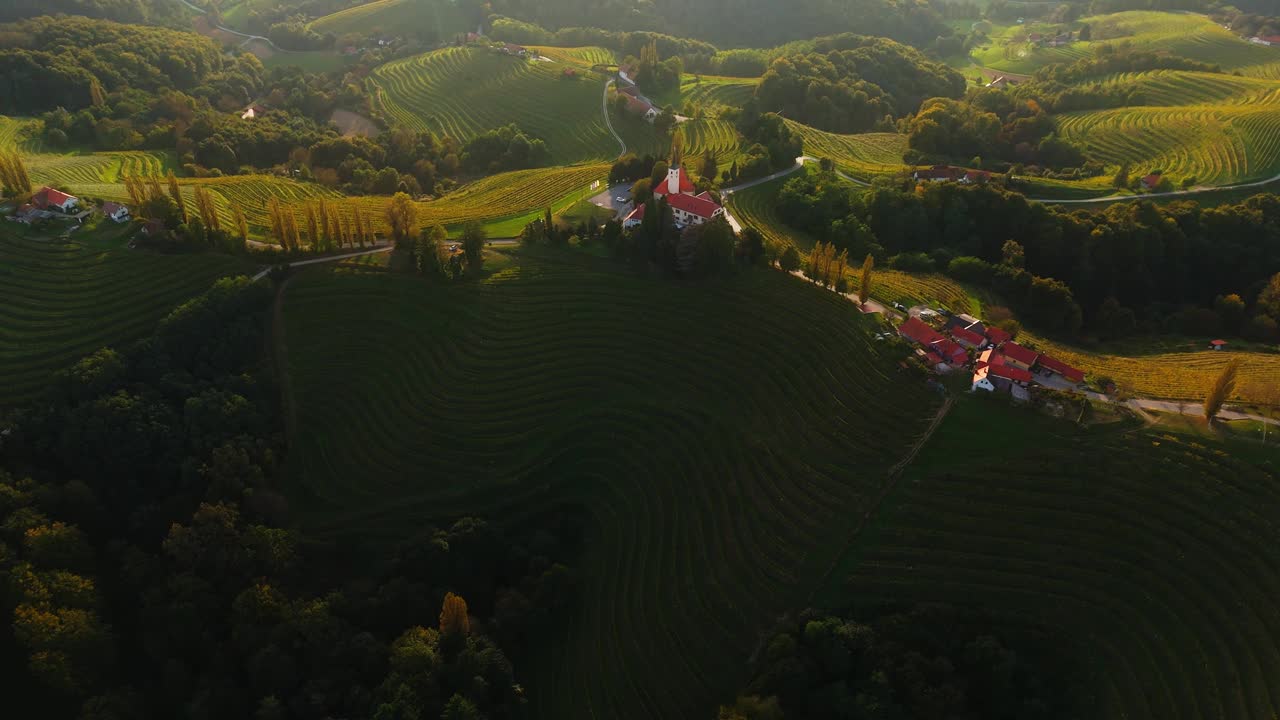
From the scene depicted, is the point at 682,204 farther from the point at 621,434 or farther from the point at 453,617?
the point at 453,617

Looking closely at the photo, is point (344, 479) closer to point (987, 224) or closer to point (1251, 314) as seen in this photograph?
point (987, 224)

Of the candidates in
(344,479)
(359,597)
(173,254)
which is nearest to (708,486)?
(359,597)

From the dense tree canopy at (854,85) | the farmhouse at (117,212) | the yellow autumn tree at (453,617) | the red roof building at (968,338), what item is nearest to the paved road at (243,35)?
the farmhouse at (117,212)

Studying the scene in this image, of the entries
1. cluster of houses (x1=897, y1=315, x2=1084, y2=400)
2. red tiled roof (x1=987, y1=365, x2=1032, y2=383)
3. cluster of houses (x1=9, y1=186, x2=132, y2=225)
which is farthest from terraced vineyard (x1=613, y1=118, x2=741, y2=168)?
cluster of houses (x1=9, y1=186, x2=132, y2=225)

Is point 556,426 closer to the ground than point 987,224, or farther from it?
closer to the ground

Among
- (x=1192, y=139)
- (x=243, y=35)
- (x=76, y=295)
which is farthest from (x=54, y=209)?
(x=1192, y=139)

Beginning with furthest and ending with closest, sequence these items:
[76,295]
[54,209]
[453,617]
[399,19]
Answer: [399,19] → [54,209] → [76,295] → [453,617]
